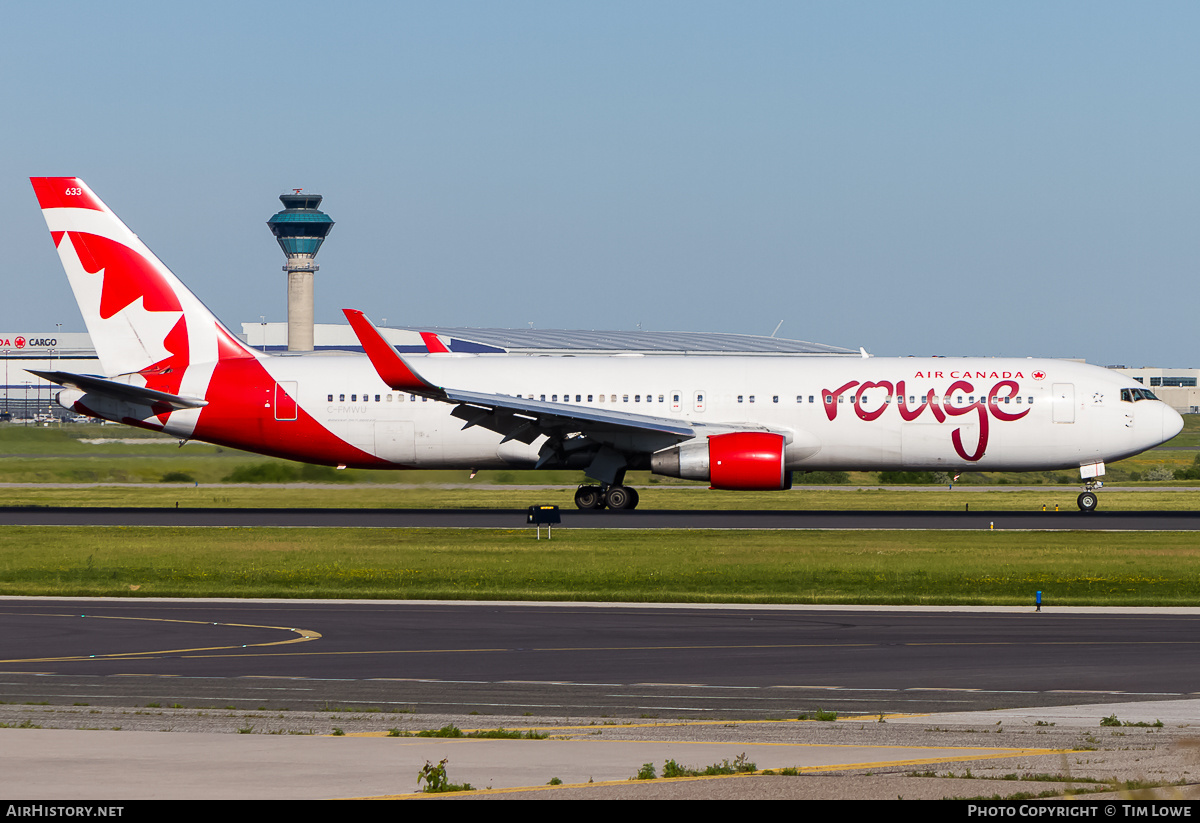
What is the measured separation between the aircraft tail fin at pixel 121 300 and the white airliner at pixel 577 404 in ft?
0.14

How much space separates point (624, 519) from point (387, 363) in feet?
25.4

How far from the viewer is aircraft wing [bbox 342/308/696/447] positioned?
38.2 meters

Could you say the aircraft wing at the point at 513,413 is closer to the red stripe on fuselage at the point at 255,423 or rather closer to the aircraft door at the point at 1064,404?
the red stripe on fuselage at the point at 255,423

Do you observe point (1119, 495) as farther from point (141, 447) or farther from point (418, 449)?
point (141, 447)

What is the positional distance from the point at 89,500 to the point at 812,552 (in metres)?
28.7

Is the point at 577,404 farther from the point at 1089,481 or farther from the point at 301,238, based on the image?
the point at 301,238

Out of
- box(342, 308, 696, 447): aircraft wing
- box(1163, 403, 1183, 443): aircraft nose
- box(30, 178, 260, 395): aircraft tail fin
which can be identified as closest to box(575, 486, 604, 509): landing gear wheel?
box(342, 308, 696, 447): aircraft wing

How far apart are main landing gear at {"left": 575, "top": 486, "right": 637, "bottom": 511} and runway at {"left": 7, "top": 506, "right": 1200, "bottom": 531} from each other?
42cm

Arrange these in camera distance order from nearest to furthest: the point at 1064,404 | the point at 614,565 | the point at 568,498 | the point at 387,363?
1. the point at 614,565
2. the point at 387,363
3. the point at 1064,404
4. the point at 568,498

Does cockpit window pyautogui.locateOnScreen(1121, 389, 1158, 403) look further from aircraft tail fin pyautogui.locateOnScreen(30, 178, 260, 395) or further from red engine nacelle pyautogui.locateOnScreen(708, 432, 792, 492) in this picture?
aircraft tail fin pyautogui.locateOnScreen(30, 178, 260, 395)

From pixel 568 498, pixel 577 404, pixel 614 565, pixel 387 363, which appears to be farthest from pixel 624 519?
pixel 614 565

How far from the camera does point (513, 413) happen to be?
1585 inches
